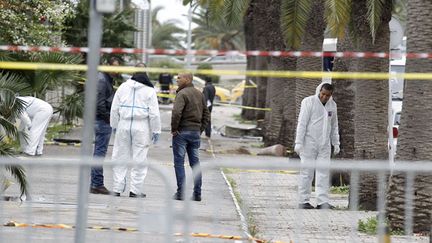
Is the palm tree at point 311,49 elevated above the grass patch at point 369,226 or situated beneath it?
elevated above

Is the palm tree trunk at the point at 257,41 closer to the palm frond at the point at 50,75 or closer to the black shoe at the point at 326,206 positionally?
the palm frond at the point at 50,75

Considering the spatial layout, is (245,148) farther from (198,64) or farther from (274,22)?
(198,64)

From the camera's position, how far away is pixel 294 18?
46.9 feet

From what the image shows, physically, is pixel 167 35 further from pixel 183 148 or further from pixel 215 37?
pixel 183 148

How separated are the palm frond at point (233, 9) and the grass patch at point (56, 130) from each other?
27.2ft

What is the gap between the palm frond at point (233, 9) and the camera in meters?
16.0

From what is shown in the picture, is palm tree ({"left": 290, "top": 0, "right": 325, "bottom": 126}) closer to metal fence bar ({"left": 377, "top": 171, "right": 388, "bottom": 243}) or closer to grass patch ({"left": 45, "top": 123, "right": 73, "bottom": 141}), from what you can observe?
grass patch ({"left": 45, "top": 123, "right": 73, "bottom": 141})

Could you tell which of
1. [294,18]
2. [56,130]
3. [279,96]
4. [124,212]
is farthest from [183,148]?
[56,130]

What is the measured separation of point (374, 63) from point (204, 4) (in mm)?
3054

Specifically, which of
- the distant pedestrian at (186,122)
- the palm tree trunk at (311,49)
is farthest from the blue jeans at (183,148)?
the palm tree trunk at (311,49)

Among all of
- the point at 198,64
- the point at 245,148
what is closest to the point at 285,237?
the point at 245,148

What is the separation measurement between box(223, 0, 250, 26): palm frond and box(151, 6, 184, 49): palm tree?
2693 inches

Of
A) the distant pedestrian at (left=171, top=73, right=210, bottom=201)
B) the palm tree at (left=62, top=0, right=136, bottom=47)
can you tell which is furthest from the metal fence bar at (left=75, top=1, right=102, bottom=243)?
the palm tree at (left=62, top=0, right=136, bottom=47)

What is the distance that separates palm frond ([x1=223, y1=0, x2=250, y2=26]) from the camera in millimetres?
15969
